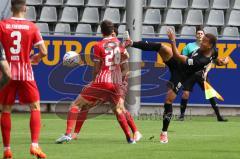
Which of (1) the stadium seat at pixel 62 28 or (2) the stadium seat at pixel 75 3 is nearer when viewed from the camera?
(1) the stadium seat at pixel 62 28

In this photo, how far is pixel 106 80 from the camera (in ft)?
40.8

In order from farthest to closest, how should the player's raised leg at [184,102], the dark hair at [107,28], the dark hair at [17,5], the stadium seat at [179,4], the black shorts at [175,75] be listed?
the stadium seat at [179,4] < the player's raised leg at [184,102] < the black shorts at [175,75] < the dark hair at [107,28] < the dark hair at [17,5]

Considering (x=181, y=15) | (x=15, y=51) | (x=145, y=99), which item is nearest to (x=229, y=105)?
(x=145, y=99)

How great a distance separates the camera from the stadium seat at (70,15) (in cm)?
2242

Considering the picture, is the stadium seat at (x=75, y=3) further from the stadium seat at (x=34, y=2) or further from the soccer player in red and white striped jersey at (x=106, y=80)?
the soccer player in red and white striped jersey at (x=106, y=80)

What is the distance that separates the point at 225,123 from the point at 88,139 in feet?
15.9

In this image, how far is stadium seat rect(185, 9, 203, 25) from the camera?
74.3 ft

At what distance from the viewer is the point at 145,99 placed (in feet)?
65.4

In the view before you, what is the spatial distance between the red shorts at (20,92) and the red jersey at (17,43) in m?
0.09

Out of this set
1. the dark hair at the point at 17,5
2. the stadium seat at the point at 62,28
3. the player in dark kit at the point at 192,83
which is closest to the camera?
the dark hair at the point at 17,5

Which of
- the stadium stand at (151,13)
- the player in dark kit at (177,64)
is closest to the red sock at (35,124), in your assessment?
the player in dark kit at (177,64)

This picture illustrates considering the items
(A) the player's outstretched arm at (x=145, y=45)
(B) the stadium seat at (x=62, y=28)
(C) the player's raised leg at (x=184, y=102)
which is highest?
(A) the player's outstretched arm at (x=145, y=45)

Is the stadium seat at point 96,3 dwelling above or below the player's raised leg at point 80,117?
above

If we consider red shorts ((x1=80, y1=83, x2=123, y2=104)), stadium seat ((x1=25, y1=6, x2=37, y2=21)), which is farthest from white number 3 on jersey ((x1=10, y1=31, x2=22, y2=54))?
stadium seat ((x1=25, y1=6, x2=37, y2=21))
